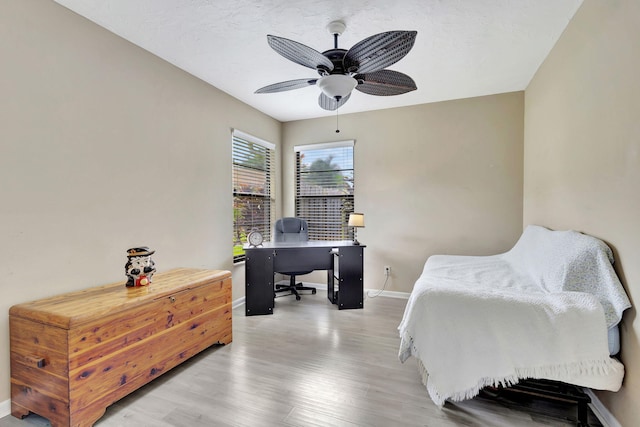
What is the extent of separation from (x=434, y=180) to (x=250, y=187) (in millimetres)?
2490

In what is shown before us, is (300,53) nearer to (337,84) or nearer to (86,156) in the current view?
(337,84)

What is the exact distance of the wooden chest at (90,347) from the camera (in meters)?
1.54

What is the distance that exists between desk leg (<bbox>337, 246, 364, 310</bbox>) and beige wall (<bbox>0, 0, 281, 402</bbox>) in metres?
1.61

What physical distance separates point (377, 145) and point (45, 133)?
3456 mm

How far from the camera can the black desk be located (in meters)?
3.33

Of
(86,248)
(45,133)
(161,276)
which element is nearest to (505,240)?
(161,276)

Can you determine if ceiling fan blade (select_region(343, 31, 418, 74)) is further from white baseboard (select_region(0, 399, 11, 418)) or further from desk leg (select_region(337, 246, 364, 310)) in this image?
white baseboard (select_region(0, 399, 11, 418))

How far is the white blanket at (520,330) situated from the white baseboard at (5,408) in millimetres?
2389

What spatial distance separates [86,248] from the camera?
2.11m

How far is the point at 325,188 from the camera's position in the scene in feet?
14.8

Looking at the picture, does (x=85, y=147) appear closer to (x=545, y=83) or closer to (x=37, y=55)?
(x=37, y=55)

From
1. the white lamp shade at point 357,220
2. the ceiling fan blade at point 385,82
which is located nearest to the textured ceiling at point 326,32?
the ceiling fan blade at point 385,82

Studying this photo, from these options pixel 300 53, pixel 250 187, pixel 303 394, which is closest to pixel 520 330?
pixel 303 394

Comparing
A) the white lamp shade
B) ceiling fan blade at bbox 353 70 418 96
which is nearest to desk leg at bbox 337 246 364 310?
the white lamp shade
